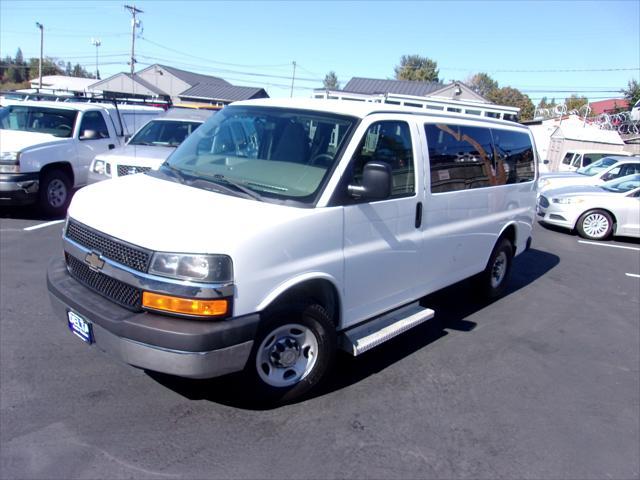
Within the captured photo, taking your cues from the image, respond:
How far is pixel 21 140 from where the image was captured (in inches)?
338

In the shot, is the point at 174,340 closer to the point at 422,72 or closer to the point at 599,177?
the point at 599,177

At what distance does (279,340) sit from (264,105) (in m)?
2.05

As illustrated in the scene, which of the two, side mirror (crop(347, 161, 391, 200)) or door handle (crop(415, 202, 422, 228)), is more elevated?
side mirror (crop(347, 161, 391, 200))

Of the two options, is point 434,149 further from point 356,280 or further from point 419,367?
point 419,367

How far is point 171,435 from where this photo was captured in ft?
10.6

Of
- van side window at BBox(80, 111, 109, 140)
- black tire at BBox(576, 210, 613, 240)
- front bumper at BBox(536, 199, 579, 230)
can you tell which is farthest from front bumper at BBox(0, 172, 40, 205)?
black tire at BBox(576, 210, 613, 240)

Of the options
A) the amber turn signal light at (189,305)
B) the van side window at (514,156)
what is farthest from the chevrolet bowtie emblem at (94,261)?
the van side window at (514,156)

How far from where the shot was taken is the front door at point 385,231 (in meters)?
3.79

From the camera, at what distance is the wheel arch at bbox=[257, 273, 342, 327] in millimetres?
3242

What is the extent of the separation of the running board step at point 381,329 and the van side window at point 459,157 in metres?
1.09

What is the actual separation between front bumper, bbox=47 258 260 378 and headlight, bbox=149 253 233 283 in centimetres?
27

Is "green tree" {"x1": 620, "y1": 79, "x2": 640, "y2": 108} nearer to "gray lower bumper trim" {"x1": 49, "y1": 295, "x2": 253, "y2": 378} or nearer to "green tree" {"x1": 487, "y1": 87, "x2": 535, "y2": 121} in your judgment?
"green tree" {"x1": 487, "y1": 87, "x2": 535, "y2": 121}

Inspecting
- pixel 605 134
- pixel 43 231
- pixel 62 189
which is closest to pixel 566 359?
pixel 43 231

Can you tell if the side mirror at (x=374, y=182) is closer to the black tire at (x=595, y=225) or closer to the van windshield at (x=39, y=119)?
the van windshield at (x=39, y=119)
